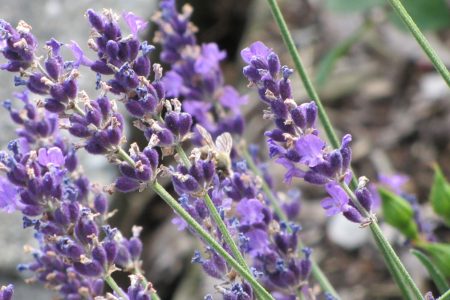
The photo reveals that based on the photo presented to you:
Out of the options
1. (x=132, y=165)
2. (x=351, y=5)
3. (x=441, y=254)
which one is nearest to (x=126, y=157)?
(x=132, y=165)

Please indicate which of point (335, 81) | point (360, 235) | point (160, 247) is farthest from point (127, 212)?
point (335, 81)

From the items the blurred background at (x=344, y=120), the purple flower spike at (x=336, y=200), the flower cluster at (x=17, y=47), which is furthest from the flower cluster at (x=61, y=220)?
the blurred background at (x=344, y=120)

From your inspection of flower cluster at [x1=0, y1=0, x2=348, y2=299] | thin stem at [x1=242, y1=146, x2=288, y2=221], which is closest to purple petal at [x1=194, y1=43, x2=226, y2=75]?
thin stem at [x1=242, y1=146, x2=288, y2=221]

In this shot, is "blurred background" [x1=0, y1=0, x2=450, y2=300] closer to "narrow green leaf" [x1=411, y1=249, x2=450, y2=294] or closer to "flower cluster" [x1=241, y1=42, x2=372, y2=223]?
"narrow green leaf" [x1=411, y1=249, x2=450, y2=294]

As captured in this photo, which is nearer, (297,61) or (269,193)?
(297,61)

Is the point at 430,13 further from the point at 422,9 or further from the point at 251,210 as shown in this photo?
the point at 251,210

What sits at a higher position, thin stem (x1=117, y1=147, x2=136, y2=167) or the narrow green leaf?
thin stem (x1=117, y1=147, x2=136, y2=167)
